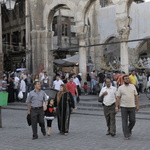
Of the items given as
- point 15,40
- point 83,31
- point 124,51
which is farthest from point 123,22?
point 15,40

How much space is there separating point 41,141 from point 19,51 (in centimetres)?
2902

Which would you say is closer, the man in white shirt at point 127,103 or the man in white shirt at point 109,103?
the man in white shirt at point 127,103

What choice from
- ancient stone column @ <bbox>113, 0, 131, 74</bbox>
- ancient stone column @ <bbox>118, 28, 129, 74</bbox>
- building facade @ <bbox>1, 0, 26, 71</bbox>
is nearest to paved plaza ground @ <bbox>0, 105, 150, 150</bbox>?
ancient stone column @ <bbox>118, 28, 129, 74</bbox>

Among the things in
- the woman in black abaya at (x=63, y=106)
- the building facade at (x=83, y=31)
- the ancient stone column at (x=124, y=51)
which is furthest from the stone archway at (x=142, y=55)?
the woman in black abaya at (x=63, y=106)

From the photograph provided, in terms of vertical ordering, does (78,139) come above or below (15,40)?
below

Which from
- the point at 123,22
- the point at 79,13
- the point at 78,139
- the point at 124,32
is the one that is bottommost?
the point at 78,139

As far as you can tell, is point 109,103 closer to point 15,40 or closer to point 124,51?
point 124,51

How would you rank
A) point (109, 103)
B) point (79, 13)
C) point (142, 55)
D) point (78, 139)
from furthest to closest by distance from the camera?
1. point (142, 55)
2. point (79, 13)
3. point (109, 103)
4. point (78, 139)

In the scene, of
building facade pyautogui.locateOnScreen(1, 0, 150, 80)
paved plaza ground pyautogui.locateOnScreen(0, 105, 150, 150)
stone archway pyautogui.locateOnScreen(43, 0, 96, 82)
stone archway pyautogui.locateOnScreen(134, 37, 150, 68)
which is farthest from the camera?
stone archway pyautogui.locateOnScreen(134, 37, 150, 68)

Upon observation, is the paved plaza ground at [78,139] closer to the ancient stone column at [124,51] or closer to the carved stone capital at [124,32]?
the ancient stone column at [124,51]

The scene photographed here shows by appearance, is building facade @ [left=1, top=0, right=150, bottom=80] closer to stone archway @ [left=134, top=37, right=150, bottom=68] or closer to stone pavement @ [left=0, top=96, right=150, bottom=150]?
stone archway @ [left=134, top=37, right=150, bottom=68]

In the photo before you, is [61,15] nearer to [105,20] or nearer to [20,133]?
[105,20]

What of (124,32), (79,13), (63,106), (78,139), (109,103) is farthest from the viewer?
(79,13)

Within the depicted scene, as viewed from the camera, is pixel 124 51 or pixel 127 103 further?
pixel 124 51
